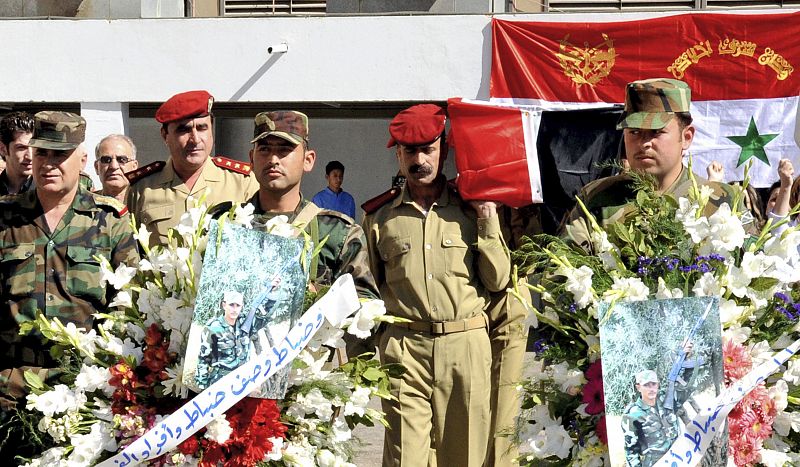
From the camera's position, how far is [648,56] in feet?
38.5

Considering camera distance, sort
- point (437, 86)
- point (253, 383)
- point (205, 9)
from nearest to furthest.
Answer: point (253, 383), point (437, 86), point (205, 9)

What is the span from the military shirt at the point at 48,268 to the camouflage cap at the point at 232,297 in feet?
3.02

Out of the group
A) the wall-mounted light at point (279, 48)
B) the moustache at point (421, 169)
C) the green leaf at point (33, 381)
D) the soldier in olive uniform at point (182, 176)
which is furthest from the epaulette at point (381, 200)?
the wall-mounted light at point (279, 48)

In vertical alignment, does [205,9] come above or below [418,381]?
above

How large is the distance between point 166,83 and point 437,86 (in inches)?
125

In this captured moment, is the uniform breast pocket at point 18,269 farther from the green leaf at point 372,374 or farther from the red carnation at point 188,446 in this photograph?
the green leaf at point 372,374

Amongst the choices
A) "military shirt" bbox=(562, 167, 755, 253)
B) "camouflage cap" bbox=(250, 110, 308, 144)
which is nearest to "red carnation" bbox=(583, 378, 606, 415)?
"military shirt" bbox=(562, 167, 755, 253)

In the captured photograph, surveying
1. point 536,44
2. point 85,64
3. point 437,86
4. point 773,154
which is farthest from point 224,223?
point 85,64

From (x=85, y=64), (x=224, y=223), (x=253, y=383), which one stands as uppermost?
(x=85, y=64)

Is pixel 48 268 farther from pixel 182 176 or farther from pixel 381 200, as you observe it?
pixel 381 200

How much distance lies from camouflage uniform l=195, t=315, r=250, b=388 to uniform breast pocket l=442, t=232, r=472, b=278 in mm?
2223

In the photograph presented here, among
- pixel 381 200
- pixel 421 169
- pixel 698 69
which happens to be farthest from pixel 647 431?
pixel 698 69

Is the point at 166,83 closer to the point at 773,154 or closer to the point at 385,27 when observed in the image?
the point at 385,27

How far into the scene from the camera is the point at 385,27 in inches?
530
